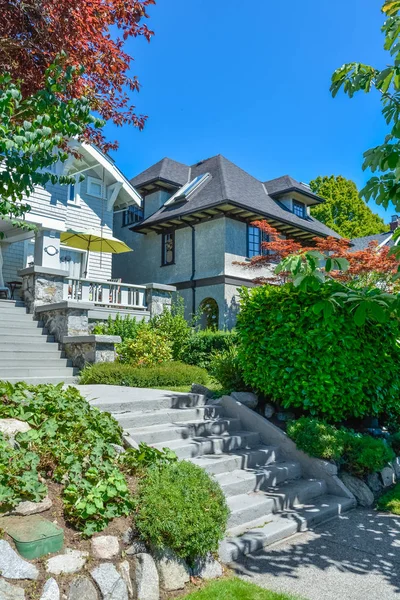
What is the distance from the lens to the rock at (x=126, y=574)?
10.2ft

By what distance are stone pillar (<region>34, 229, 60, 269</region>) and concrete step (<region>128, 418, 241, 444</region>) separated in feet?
31.7

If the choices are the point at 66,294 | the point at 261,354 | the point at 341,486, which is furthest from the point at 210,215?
the point at 341,486

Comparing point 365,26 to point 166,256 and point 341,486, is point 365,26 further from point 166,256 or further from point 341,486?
point 166,256

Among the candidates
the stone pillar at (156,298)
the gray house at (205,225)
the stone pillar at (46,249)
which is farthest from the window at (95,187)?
the stone pillar at (156,298)

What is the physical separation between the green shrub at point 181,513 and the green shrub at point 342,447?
→ 222 cm

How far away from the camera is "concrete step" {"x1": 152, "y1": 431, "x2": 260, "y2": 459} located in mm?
5219

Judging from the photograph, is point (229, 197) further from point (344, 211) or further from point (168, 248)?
point (344, 211)

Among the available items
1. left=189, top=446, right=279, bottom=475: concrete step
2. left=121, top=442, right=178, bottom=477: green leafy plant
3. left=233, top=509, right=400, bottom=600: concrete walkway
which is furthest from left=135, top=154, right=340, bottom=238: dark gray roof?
left=233, top=509, right=400, bottom=600: concrete walkway

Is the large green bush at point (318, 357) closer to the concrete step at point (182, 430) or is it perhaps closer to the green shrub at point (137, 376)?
the concrete step at point (182, 430)

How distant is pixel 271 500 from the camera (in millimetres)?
4812

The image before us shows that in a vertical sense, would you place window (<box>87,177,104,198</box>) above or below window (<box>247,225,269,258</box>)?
above

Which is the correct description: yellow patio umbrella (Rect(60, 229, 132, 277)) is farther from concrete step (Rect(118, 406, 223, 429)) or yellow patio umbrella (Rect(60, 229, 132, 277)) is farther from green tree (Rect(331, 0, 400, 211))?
green tree (Rect(331, 0, 400, 211))

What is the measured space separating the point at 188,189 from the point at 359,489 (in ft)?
55.3

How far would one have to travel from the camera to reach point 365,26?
738 cm
